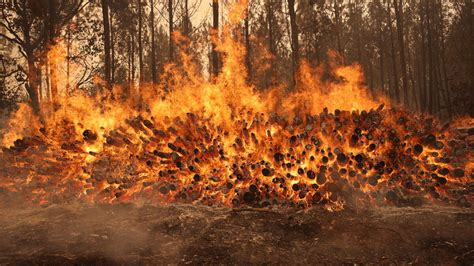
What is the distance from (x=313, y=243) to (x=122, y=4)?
16692mm

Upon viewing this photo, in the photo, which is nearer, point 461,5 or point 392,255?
point 392,255

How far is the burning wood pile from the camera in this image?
5.17 meters

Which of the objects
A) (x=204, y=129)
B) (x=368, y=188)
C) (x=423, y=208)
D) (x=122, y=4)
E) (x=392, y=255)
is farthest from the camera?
(x=122, y=4)

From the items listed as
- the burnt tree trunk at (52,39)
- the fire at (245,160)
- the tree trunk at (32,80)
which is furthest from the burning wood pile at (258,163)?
the tree trunk at (32,80)

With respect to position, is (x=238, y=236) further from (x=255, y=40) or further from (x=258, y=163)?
(x=255, y=40)

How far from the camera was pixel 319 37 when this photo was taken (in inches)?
931

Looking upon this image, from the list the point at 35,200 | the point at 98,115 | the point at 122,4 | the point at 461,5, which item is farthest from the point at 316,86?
the point at 35,200

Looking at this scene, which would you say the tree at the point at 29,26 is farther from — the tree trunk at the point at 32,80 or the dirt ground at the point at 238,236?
the dirt ground at the point at 238,236

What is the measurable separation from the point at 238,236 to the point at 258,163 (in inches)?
60.0

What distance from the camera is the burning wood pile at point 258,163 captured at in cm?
517

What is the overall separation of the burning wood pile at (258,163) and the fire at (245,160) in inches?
0.6

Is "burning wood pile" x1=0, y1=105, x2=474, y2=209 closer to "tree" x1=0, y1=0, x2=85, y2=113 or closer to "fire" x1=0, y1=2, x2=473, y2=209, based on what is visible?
"fire" x1=0, y1=2, x2=473, y2=209

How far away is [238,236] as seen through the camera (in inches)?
165

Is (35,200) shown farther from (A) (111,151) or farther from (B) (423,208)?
(B) (423,208)
